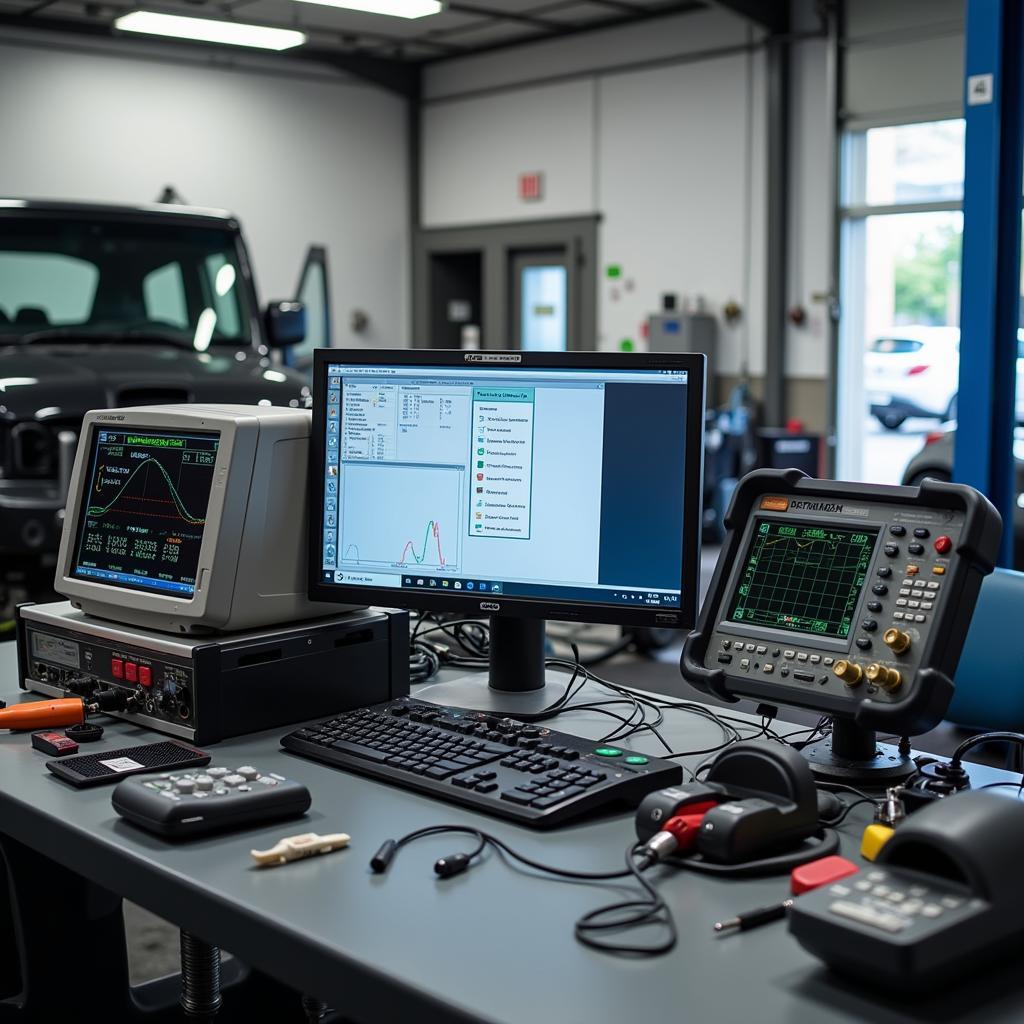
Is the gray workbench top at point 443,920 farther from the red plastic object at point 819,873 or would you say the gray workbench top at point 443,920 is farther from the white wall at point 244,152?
the white wall at point 244,152

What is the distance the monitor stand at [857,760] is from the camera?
147 centimetres

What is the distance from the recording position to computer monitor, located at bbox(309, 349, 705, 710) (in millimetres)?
1634

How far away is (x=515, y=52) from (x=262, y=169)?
198 centimetres

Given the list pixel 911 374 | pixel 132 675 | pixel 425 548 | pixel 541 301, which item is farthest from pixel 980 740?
pixel 541 301

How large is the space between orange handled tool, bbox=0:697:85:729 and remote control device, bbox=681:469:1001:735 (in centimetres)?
79

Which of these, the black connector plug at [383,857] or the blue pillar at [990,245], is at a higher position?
the blue pillar at [990,245]

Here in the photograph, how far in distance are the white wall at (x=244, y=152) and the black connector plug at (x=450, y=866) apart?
770 cm

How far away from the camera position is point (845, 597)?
1453 millimetres

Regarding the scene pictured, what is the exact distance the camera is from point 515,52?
9.23 m

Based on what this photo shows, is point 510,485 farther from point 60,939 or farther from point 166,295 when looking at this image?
point 166,295

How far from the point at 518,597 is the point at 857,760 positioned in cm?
48

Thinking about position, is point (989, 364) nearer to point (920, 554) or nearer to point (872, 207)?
point (920, 554)

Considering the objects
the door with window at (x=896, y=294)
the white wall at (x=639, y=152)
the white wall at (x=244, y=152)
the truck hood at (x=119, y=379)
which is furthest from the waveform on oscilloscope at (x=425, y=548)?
the white wall at (x=244, y=152)

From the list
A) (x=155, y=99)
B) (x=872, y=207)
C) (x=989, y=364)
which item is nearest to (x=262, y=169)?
(x=155, y=99)
